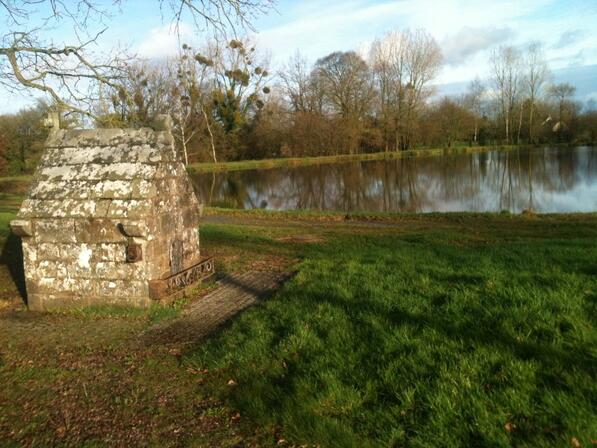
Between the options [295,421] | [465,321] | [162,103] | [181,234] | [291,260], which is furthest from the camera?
[162,103]

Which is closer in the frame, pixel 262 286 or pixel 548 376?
pixel 548 376

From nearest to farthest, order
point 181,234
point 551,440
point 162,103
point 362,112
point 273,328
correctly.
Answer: point 551,440, point 273,328, point 181,234, point 162,103, point 362,112

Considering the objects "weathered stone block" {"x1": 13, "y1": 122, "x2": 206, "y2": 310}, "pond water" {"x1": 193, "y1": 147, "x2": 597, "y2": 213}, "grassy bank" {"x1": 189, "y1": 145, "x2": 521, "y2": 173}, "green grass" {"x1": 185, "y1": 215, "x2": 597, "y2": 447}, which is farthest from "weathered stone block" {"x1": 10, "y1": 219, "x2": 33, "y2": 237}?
"grassy bank" {"x1": 189, "y1": 145, "x2": 521, "y2": 173}

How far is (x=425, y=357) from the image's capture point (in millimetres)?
3791

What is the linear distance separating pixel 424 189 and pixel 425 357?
26.8 meters

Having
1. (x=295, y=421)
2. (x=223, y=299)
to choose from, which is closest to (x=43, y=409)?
(x=295, y=421)

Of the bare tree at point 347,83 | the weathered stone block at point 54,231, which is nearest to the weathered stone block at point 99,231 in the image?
the weathered stone block at point 54,231

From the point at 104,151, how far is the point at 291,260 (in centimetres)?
412

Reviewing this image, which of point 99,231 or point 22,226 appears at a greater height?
point 22,226

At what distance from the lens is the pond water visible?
23391 millimetres

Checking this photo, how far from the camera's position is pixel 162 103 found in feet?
164

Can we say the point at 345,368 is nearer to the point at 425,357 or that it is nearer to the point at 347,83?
the point at 425,357

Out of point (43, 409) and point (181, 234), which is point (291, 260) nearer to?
point (181, 234)

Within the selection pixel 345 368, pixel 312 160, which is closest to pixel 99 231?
pixel 345 368
